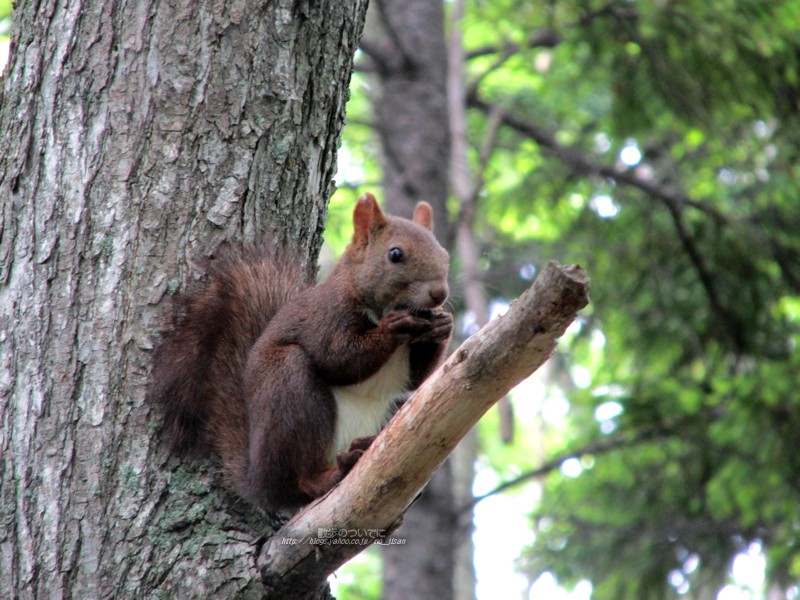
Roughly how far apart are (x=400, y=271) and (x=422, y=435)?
835 millimetres

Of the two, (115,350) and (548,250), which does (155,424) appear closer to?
(115,350)

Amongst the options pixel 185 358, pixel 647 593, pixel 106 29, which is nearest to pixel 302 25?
pixel 106 29

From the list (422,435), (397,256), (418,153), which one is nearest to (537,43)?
(418,153)

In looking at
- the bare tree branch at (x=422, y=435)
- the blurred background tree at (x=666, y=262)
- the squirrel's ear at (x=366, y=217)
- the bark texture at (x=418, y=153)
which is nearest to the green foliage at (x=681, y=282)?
the blurred background tree at (x=666, y=262)

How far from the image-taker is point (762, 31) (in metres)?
5.54

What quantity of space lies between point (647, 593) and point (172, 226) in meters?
5.85

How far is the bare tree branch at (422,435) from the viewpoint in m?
1.62

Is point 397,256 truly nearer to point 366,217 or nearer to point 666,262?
Result: point 366,217

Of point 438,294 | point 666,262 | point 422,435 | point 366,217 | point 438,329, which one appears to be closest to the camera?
point 422,435

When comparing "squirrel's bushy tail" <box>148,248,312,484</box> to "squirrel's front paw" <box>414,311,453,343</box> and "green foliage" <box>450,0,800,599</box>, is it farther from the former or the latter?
"green foliage" <box>450,0,800,599</box>

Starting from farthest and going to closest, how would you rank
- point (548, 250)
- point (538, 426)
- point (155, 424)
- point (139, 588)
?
point (538, 426), point (548, 250), point (155, 424), point (139, 588)

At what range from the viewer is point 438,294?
252 centimetres

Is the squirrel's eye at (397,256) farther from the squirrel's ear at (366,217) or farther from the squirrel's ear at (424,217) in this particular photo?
the squirrel's ear at (424,217)

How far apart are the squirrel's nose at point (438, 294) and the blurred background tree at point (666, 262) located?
7.14 ft
